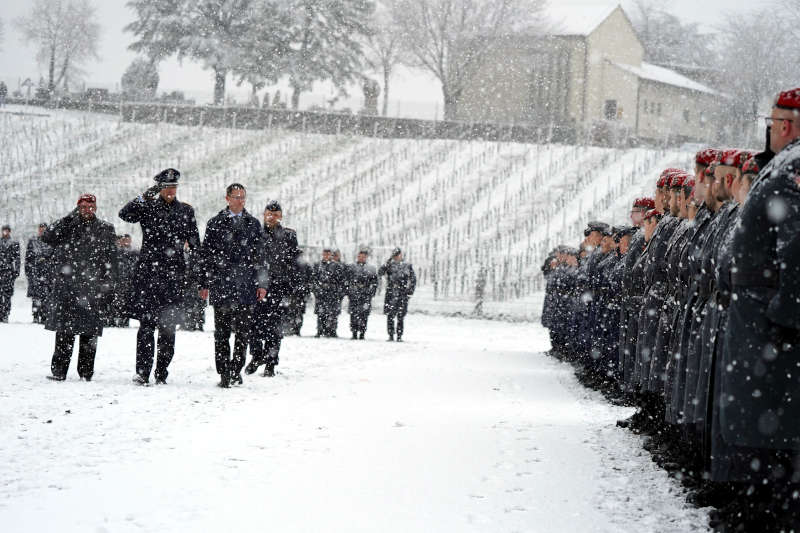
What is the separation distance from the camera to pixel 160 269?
10422 mm

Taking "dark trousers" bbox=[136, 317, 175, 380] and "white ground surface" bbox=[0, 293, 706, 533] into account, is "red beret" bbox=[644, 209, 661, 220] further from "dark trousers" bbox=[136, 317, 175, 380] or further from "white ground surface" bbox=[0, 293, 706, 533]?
"dark trousers" bbox=[136, 317, 175, 380]

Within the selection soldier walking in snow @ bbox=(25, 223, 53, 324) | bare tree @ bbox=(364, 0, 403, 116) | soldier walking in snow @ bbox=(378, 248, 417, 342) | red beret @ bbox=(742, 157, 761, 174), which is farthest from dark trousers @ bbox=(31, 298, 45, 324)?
bare tree @ bbox=(364, 0, 403, 116)

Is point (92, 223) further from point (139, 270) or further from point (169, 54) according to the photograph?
point (169, 54)

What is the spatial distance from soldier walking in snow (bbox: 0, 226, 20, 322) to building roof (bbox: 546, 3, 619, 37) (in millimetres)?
45727

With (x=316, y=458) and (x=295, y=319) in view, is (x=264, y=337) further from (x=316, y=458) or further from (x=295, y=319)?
(x=295, y=319)

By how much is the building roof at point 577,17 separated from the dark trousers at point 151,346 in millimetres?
54784

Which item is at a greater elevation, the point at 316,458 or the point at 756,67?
the point at 756,67

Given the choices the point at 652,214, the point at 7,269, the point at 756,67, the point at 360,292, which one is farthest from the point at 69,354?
the point at 756,67

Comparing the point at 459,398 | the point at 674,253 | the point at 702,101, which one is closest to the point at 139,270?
the point at 459,398

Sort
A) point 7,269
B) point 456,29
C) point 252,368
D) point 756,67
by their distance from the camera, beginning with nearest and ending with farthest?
1. point 252,368
2. point 7,269
3. point 456,29
4. point 756,67

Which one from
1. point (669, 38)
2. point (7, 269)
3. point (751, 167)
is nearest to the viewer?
point (751, 167)

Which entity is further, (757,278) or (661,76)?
(661,76)

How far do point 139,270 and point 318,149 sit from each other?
3937 centimetres

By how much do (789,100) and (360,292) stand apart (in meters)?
18.1
